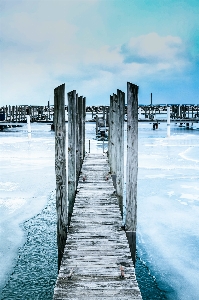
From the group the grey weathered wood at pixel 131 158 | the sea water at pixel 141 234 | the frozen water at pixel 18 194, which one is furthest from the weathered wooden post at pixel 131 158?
the frozen water at pixel 18 194

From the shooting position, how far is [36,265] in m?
5.26

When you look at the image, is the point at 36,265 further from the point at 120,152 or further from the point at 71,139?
the point at 120,152

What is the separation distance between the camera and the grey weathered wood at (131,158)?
4262 mm

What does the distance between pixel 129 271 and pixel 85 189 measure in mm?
3743

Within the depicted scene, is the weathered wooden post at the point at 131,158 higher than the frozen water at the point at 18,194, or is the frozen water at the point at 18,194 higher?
the weathered wooden post at the point at 131,158

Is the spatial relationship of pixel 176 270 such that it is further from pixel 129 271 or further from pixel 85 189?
pixel 85 189

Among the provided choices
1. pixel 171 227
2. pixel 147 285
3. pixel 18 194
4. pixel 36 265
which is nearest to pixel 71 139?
pixel 36 265

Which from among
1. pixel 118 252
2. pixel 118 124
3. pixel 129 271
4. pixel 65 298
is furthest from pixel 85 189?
pixel 65 298

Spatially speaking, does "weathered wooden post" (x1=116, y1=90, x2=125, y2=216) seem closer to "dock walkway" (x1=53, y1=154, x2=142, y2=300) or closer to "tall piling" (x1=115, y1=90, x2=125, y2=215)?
"tall piling" (x1=115, y1=90, x2=125, y2=215)

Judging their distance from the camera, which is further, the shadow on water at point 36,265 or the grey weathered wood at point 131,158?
the shadow on water at point 36,265

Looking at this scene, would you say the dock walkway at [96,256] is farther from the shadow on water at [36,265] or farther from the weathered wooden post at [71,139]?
the shadow on water at [36,265]

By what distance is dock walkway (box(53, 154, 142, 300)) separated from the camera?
3.08 metres

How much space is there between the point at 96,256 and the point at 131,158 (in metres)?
1.50

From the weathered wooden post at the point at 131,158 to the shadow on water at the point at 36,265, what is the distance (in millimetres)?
1529
